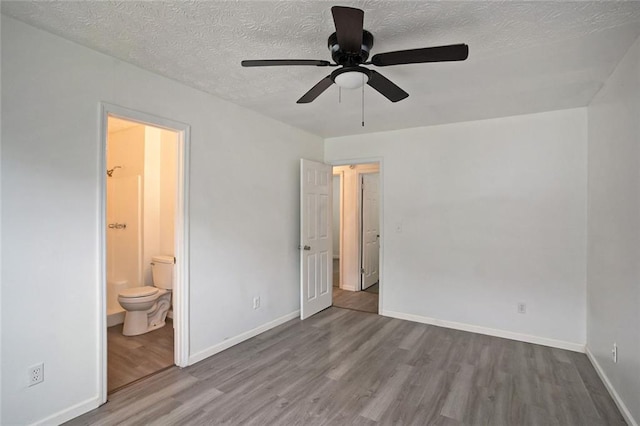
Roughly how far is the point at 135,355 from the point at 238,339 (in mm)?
943

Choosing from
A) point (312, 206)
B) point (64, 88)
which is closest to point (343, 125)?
point (312, 206)

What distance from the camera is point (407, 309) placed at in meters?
4.09

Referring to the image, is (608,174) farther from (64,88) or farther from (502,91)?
(64,88)

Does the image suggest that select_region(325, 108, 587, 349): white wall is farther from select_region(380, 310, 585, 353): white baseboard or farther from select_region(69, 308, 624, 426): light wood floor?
select_region(69, 308, 624, 426): light wood floor

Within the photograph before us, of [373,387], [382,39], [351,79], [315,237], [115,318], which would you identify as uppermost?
[382,39]

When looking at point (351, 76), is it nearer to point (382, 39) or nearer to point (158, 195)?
point (382, 39)

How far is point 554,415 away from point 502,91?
2500mm

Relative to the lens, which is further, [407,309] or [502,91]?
[407,309]

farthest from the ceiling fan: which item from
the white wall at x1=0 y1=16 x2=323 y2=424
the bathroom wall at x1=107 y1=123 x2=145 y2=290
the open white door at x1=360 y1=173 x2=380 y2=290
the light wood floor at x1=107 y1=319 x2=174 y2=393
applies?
the open white door at x1=360 y1=173 x2=380 y2=290

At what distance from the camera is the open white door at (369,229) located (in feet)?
18.3

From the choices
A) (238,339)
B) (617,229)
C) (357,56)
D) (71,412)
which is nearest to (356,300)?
(238,339)

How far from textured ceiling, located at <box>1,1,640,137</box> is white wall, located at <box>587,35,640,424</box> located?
249mm

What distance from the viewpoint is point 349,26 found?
1.48 m

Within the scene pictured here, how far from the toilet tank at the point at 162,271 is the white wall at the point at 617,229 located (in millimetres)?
4161
